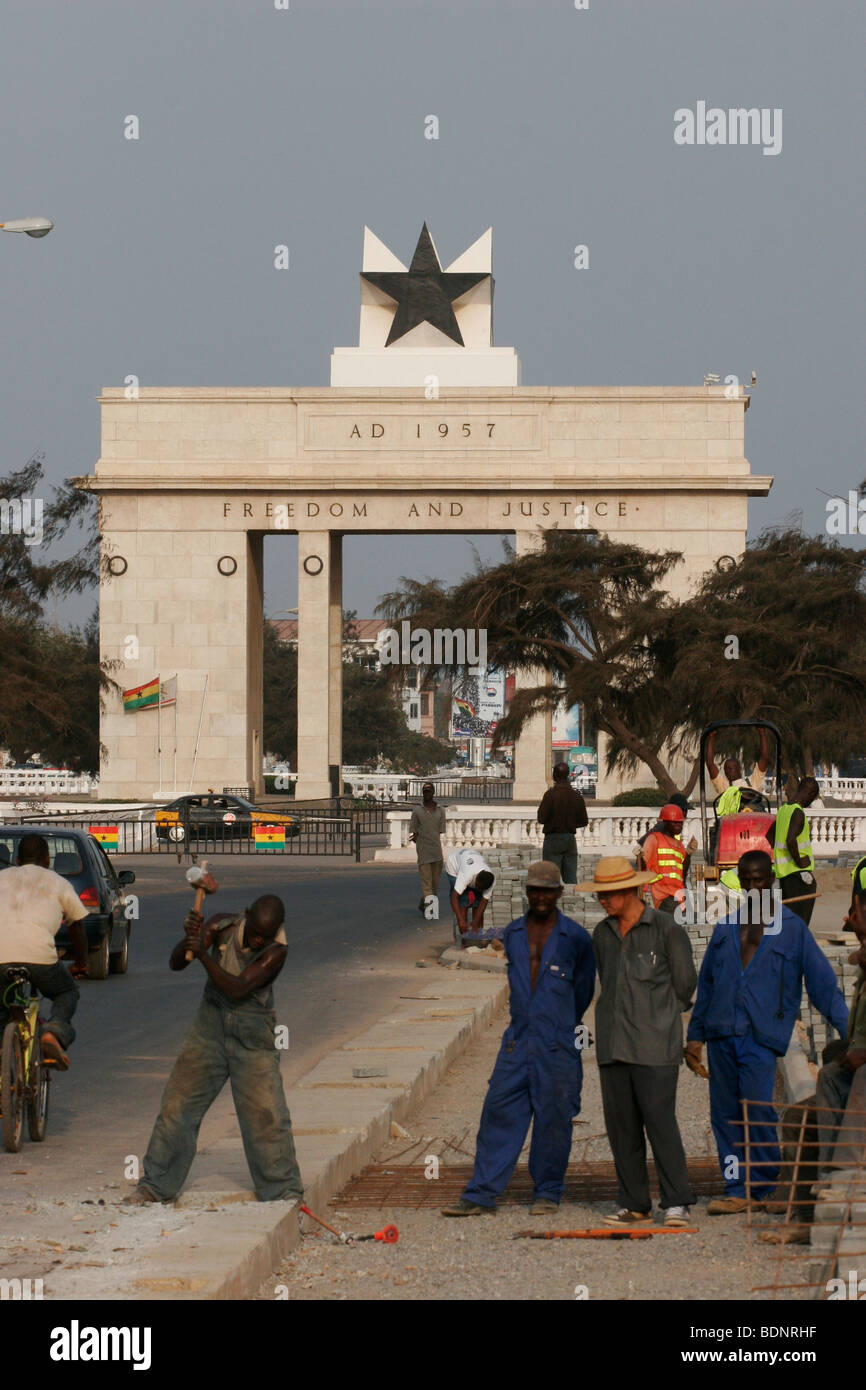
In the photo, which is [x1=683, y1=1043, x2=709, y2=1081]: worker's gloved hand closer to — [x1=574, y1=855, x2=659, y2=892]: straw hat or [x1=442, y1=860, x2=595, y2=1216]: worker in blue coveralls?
[x1=442, y1=860, x2=595, y2=1216]: worker in blue coveralls

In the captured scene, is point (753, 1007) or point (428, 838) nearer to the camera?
point (753, 1007)

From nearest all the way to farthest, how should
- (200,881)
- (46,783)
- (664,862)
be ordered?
1. (200,881)
2. (664,862)
3. (46,783)

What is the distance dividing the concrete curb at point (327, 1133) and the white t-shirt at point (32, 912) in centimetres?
154

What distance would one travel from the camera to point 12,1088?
392 inches

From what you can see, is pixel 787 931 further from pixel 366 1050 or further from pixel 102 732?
pixel 102 732

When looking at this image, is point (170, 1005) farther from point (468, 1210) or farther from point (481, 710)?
point (481, 710)

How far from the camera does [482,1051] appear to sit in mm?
14484

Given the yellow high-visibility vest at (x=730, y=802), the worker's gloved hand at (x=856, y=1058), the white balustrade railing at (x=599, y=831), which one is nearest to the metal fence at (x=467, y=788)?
the white balustrade railing at (x=599, y=831)

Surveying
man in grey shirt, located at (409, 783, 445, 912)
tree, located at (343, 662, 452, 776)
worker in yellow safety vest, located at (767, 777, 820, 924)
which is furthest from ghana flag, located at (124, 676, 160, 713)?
worker in yellow safety vest, located at (767, 777, 820, 924)

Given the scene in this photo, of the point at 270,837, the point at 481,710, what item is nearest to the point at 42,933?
the point at 270,837

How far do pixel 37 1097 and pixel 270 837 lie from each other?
29.2 metres

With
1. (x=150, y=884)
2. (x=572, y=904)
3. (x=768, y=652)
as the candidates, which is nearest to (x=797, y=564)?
(x=768, y=652)

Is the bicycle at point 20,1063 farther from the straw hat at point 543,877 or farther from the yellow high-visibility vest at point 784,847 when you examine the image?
the yellow high-visibility vest at point 784,847

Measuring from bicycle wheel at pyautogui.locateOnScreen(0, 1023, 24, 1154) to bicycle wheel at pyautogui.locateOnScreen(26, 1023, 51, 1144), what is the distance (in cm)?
6
